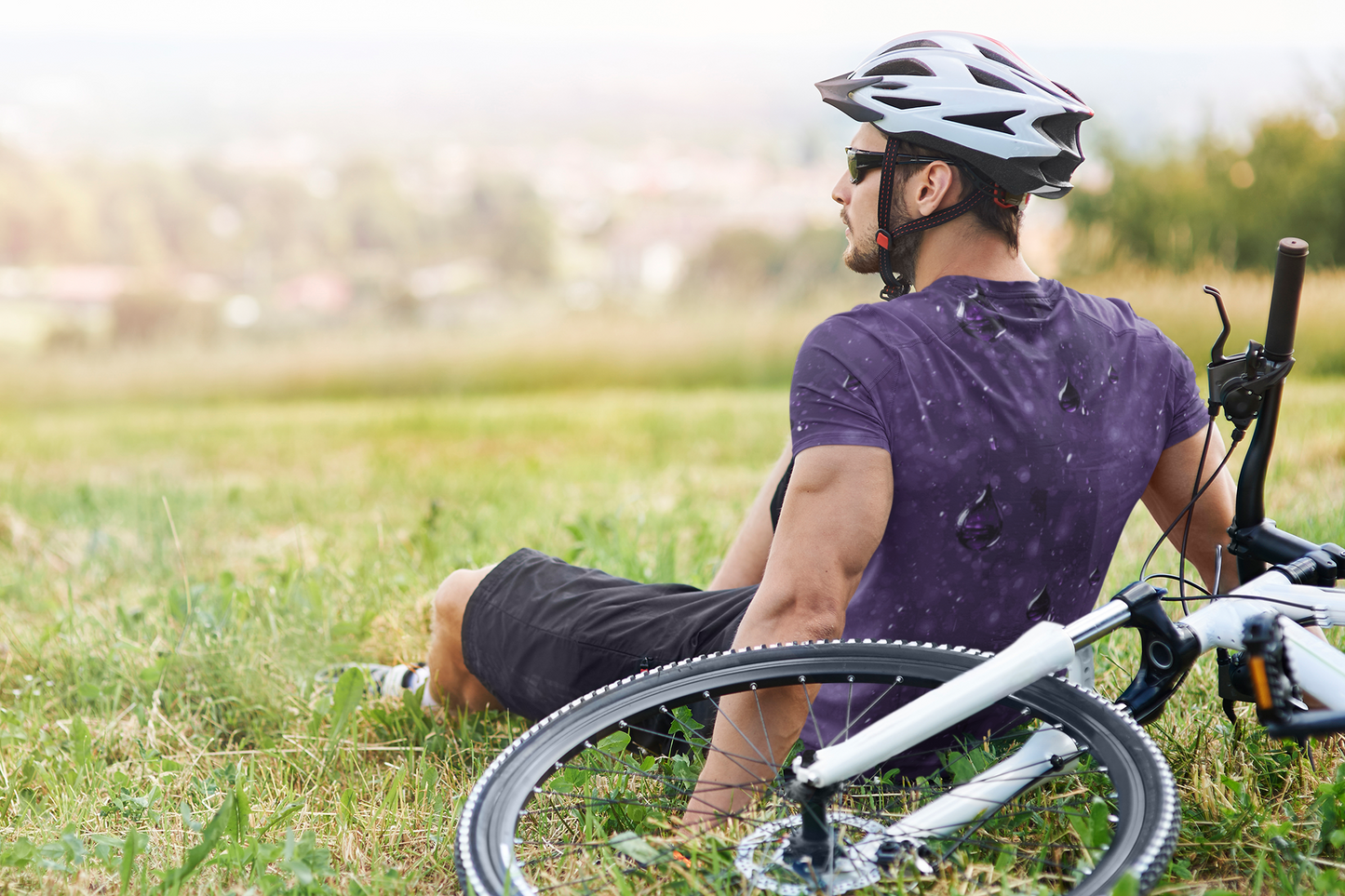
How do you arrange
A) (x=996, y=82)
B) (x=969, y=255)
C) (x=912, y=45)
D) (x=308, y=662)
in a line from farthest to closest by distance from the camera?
(x=308, y=662)
(x=912, y=45)
(x=996, y=82)
(x=969, y=255)

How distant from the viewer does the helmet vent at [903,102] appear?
208 centimetres

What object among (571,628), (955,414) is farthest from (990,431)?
(571,628)

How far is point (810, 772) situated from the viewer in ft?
5.49

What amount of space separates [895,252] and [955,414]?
0.41 metres

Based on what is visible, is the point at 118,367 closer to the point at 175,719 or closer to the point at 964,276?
the point at 175,719

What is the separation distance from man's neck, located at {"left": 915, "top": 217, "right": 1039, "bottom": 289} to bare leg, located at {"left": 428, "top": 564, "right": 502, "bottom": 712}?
1312 mm

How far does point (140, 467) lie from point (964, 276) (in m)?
8.16

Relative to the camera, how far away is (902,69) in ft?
7.21

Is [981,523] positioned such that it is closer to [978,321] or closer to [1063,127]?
[978,321]

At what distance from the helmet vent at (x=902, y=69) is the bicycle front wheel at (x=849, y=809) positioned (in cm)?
111

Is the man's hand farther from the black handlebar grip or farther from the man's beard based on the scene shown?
the black handlebar grip

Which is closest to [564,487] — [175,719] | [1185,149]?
[175,719]

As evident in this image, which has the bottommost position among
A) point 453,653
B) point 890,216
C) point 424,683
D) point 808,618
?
point 424,683

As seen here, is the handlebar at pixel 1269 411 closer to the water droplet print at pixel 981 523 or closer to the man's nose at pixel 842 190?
the water droplet print at pixel 981 523
